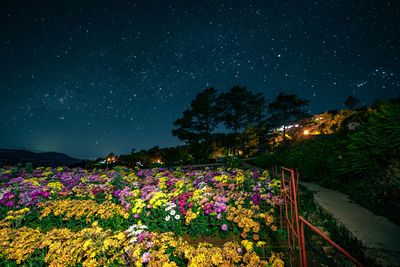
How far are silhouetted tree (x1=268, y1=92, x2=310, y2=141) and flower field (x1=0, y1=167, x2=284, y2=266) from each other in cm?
2041

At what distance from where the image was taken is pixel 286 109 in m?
22.6

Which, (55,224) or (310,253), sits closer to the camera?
(310,253)

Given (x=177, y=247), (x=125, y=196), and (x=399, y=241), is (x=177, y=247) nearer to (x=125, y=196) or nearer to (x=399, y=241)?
(x=125, y=196)

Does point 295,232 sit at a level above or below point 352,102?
below

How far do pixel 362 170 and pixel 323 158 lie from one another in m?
1.86

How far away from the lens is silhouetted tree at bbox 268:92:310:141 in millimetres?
22188

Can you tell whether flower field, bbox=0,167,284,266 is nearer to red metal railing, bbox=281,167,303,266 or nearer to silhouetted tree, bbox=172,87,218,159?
red metal railing, bbox=281,167,303,266

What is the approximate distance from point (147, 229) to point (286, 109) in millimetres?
24448

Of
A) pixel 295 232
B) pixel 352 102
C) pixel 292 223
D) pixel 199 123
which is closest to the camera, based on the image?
pixel 295 232

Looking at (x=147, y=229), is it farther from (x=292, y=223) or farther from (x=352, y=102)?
(x=352, y=102)

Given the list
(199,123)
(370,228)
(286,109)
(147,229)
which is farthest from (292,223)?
(286,109)

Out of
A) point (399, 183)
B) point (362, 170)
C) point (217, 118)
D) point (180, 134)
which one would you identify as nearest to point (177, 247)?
point (399, 183)

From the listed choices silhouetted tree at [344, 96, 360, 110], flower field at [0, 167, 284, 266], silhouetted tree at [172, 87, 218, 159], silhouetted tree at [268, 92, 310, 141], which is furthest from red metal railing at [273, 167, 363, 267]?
silhouetted tree at [344, 96, 360, 110]

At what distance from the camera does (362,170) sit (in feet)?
12.4
